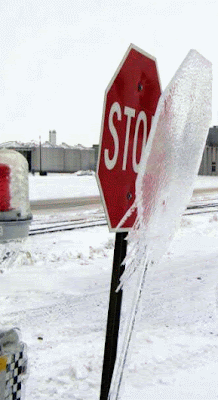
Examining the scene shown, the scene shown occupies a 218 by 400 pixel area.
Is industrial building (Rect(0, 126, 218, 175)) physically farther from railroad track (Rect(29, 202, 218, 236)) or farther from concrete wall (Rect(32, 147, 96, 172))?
railroad track (Rect(29, 202, 218, 236))

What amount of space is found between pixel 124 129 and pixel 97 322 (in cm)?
291

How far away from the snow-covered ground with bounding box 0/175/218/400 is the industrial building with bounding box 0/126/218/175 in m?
48.9

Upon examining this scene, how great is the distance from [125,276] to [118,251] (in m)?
0.17

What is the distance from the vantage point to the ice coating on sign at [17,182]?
9.37ft

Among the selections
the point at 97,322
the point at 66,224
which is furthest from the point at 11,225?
the point at 66,224

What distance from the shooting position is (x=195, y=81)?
214cm

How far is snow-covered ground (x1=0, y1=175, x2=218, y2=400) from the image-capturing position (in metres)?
3.30

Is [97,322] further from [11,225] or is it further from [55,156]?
[55,156]

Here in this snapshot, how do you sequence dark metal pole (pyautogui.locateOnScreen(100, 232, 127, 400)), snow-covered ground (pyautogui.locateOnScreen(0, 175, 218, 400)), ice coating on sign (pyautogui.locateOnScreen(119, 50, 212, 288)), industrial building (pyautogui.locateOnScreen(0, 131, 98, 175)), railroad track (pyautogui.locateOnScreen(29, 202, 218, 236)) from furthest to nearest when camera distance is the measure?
industrial building (pyautogui.locateOnScreen(0, 131, 98, 175)) < railroad track (pyautogui.locateOnScreen(29, 202, 218, 236)) < snow-covered ground (pyautogui.locateOnScreen(0, 175, 218, 400)) < dark metal pole (pyautogui.locateOnScreen(100, 232, 127, 400)) < ice coating on sign (pyautogui.locateOnScreen(119, 50, 212, 288))

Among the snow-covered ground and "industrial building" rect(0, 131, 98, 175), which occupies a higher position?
the snow-covered ground

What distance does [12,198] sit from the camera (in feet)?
9.34

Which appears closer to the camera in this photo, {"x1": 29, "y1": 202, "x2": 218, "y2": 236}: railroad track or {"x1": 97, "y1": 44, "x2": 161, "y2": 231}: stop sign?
{"x1": 97, "y1": 44, "x2": 161, "y2": 231}: stop sign

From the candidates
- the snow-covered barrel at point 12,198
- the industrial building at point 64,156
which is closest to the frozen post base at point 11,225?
the snow-covered barrel at point 12,198

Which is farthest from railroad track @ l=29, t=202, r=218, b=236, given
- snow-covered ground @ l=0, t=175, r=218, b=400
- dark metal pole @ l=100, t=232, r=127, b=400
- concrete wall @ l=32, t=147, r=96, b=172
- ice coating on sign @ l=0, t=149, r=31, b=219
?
concrete wall @ l=32, t=147, r=96, b=172
